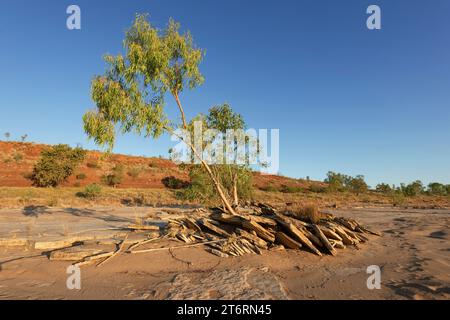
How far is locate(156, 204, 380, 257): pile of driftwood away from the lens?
7684mm

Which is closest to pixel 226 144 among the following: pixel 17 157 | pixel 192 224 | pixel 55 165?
pixel 192 224

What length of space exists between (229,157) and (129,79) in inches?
211

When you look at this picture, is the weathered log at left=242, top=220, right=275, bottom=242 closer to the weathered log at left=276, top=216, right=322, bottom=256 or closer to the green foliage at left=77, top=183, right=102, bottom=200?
the weathered log at left=276, top=216, right=322, bottom=256

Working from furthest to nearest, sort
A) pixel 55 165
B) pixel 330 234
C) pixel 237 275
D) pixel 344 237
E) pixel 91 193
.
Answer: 1. pixel 55 165
2. pixel 91 193
3. pixel 344 237
4. pixel 330 234
5. pixel 237 275

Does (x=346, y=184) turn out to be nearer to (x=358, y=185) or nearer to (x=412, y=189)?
(x=358, y=185)

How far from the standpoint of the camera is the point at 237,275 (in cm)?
582

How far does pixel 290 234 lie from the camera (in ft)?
27.1

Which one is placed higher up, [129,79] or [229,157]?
[129,79]

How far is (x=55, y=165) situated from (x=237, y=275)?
35707mm

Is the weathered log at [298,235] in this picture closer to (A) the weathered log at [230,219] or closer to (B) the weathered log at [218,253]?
(A) the weathered log at [230,219]

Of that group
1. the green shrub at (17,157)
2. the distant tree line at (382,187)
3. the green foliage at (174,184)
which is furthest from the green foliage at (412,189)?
the green shrub at (17,157)

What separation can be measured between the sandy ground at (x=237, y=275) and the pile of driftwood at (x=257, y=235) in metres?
0.32
